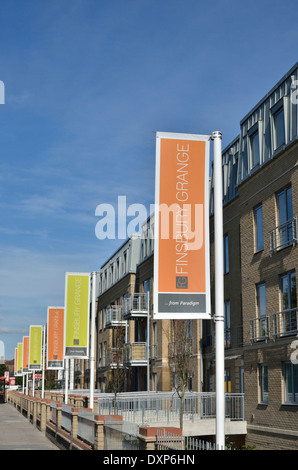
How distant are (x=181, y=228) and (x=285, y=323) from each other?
13.1m

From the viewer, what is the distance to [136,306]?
1828 inches

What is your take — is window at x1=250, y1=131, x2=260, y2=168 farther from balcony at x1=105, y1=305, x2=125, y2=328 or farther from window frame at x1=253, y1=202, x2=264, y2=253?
balcony at x1=105, y1=305, x2=125, y2=328

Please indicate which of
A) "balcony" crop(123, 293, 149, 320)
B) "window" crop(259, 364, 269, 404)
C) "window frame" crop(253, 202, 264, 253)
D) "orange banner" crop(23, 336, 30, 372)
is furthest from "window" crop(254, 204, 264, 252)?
"orange banner" crop(23, 336, 30, 372)

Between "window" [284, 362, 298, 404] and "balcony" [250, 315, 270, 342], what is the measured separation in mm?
1743

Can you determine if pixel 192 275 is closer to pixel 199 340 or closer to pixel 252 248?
pixel 252 248

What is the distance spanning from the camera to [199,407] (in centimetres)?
2716

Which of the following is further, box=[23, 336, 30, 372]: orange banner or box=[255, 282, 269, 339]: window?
box=[23, 336, 30, 372]: orange banner

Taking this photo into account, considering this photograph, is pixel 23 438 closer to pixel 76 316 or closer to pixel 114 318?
pixel 76 316

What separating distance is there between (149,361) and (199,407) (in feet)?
51.9

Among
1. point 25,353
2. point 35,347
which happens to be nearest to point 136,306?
point 35,347

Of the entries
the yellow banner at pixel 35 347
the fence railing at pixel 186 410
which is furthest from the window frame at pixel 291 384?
the yellow banner at pixel 35 347

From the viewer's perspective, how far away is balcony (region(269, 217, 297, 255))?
73.8 ft
